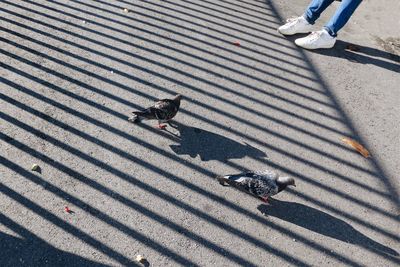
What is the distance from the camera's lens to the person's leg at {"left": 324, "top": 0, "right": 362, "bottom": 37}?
Result: 5660 millimetres

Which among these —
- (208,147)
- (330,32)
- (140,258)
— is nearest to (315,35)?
(330,32)

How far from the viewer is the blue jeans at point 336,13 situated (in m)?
5.69

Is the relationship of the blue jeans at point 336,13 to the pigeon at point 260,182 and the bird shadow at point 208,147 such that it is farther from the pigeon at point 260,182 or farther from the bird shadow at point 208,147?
the pigeon at point 260,182

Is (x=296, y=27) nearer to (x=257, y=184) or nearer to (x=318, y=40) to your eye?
(x=318, y=40)

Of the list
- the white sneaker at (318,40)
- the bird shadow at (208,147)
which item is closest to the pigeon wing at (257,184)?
the bird shadow at (208,147)

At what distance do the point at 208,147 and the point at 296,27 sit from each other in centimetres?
290

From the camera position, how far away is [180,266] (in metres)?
3.38

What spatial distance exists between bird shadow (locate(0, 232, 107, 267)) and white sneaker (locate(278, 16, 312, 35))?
177 inches

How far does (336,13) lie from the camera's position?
5.91 m

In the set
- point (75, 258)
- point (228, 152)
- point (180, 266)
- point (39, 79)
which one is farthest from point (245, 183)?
point (39, 79)

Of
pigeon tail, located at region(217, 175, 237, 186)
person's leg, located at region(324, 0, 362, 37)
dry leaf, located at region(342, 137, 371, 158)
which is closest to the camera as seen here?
pigeon tail, located at region(217, 175, 237, 186)

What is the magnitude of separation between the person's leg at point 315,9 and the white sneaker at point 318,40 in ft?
1.00

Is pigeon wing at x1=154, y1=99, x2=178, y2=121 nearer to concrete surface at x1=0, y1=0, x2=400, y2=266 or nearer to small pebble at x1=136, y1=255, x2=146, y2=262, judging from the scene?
concrete surface at x1=0, y1=0, x2=400, y2=266

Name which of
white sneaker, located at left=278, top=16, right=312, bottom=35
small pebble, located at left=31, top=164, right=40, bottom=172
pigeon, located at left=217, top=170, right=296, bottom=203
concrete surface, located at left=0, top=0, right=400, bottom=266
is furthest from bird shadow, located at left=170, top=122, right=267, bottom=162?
white sneaker, located at left=278, top=16, right=312, bottom=35
